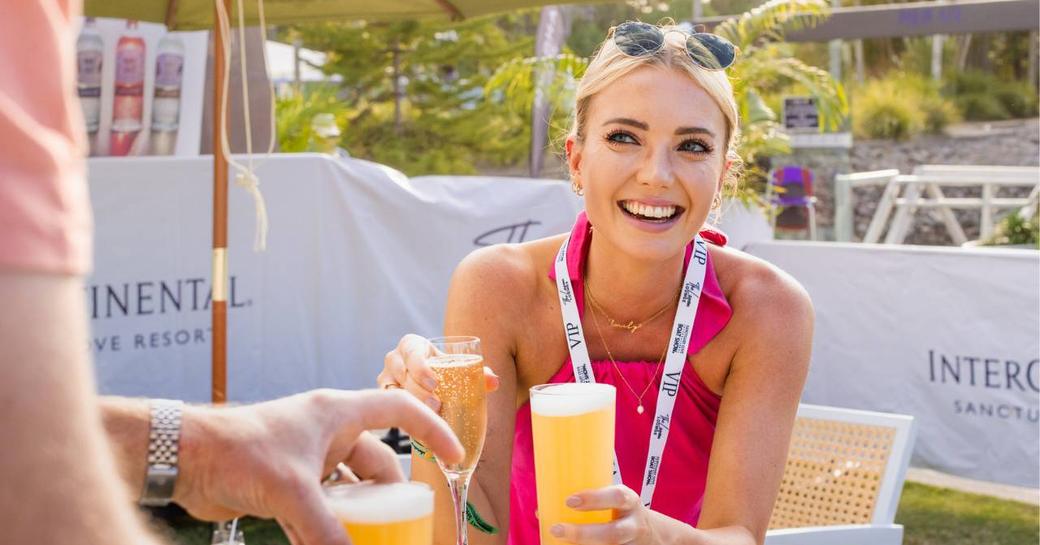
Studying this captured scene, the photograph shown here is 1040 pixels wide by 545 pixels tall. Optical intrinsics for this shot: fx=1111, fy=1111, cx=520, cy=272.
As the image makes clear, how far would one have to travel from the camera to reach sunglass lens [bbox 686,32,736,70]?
7.97 ft

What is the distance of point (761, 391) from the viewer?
2.32 m

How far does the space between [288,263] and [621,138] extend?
4.21 metres

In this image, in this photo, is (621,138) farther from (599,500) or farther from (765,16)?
(765,16)

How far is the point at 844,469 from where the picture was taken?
3070 mm

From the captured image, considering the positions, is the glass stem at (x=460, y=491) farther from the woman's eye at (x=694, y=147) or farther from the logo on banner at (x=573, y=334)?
the woman's eye at (x=694, y=147)

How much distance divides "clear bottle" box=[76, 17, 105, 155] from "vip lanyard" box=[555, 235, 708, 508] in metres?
4.81

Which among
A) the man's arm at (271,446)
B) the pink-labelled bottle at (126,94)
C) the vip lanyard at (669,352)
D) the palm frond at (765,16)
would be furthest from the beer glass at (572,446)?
the palm frond at (765,16)

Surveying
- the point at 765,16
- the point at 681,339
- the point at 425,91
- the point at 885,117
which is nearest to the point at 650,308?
the point at 681,339

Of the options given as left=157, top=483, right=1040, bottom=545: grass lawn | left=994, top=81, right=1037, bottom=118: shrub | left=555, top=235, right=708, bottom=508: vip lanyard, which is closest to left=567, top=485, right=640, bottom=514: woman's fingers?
left=555, top=235, right=708, bottom=508: vip lanyard

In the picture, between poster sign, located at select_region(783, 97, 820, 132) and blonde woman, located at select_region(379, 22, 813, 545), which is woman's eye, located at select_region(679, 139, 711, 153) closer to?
blonde woman, located at select_region(379, 22, 813, 545)

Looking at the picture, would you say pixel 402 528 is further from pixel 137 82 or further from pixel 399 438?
pixel 137 82

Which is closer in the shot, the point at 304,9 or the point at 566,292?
the point at 566,292

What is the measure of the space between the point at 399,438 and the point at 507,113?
13.3 m

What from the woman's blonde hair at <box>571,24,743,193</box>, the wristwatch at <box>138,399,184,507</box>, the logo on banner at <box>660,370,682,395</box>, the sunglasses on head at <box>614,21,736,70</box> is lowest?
the logo on banner at <box>660,370,682,395</box>
